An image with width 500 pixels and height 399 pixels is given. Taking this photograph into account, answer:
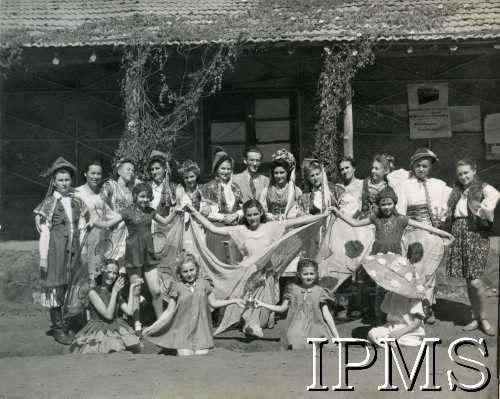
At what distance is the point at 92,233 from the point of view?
693 cm

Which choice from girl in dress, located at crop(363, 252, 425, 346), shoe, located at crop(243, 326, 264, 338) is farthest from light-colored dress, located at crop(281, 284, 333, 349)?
girl in dress, located at crop(363, 252, 425, 346)

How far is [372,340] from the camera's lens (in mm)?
5844

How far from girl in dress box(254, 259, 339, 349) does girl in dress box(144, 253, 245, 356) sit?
506mm

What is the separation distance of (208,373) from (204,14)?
637 centimetres

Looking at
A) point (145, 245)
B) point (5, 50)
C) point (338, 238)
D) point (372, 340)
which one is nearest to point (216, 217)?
point (145, 245)

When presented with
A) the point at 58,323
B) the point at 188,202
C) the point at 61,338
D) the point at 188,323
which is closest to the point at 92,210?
the point at 188,202

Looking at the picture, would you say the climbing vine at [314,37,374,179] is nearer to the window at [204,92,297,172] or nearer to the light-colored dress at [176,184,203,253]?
the window at [204,92,297,172]

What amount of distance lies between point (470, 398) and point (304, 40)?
17.6ft

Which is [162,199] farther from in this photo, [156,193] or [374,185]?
[374,185]

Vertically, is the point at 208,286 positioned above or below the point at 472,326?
above

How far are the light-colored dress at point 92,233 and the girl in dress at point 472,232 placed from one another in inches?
152

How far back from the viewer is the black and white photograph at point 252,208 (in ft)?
18.2

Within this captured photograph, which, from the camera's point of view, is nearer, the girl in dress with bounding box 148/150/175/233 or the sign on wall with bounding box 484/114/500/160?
the girl in dress with bounding box 148/150/175/233

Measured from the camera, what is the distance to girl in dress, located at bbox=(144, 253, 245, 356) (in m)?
5.92
